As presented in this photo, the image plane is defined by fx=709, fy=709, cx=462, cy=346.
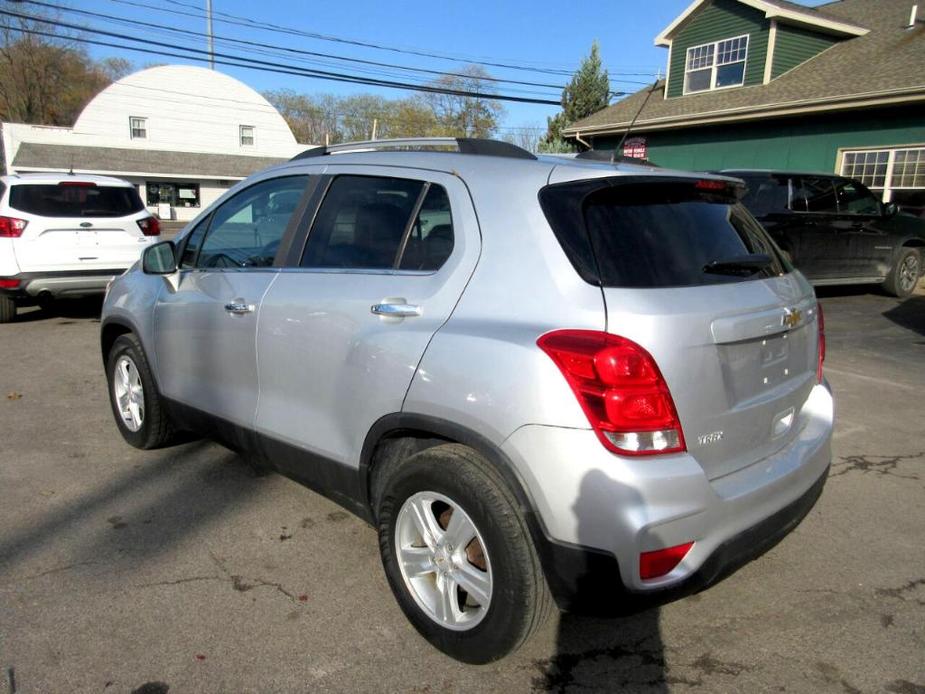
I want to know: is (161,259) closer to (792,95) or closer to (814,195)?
(814,195)

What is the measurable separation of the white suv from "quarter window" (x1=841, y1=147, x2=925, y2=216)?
518 inches

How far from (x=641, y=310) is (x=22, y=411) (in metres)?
4.98

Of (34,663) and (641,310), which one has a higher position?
(641,310)

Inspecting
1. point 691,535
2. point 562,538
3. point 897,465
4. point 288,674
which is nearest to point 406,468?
point 562,538

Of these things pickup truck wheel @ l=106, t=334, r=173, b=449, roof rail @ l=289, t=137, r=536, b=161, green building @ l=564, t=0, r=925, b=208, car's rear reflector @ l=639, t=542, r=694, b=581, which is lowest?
pickup truck wheel @ l=106, t=334, r=173, b=449

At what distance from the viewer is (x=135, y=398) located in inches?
175

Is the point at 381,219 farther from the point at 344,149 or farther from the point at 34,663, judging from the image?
the point at 34,663

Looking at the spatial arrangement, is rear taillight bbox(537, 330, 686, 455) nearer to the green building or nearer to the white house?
the green building

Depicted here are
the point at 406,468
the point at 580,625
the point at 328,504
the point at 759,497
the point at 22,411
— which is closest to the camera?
the point at 759,497

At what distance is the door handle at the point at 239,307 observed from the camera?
3.30 meters

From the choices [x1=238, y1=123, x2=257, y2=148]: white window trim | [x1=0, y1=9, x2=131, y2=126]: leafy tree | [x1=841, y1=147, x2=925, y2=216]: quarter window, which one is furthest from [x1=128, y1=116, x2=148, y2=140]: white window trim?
[x1=841, y1=147, x2=925, y2=216]: quarter window

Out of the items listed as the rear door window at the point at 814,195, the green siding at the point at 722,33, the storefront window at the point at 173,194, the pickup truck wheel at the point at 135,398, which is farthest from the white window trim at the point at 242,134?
the pickup truck wheel at the point at 135,398

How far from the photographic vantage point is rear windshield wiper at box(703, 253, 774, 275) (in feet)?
8.15

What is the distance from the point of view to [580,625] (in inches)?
109
